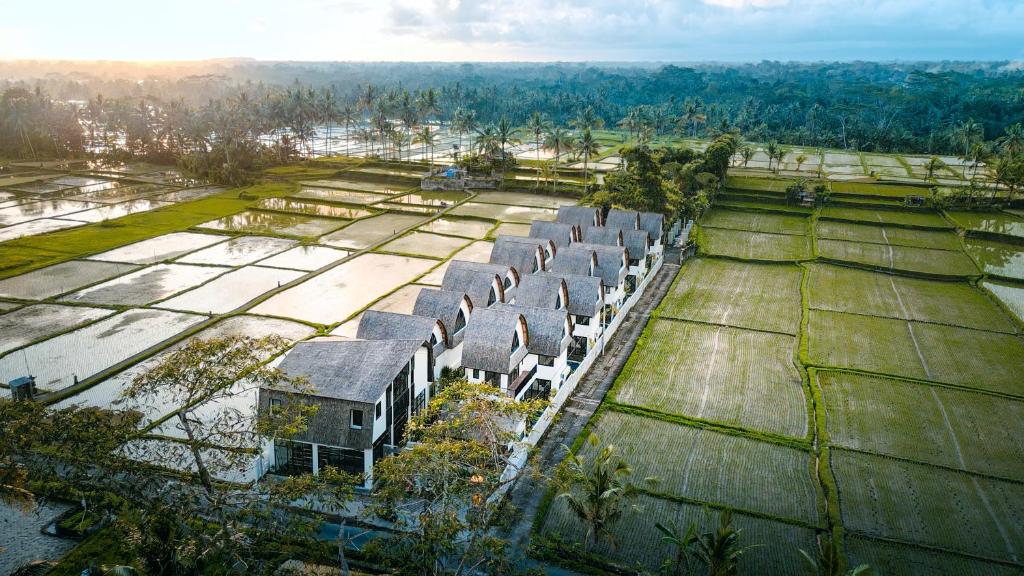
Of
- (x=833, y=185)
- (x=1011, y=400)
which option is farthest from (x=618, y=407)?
(x=833, y=185)

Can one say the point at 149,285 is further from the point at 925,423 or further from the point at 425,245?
the point at 925,423

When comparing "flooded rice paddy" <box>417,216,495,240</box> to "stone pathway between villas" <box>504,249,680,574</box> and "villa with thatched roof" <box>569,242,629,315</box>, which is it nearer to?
"stone pathway between villas" <box>504,249,680,574</box>

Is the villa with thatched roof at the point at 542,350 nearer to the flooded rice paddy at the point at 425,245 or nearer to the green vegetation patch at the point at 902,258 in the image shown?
the flooded rice paddy at the point at 425,245

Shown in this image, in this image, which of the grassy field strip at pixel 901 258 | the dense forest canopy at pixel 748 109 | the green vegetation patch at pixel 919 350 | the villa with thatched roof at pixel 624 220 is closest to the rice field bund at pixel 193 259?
the villa with thatched roof at pixel 624 220

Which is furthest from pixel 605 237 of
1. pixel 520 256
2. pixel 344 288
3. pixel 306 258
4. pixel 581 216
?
pixel 306 258

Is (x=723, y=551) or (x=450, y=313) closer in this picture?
(x=723, y=551)

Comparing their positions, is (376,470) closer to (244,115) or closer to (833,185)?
(833,185)

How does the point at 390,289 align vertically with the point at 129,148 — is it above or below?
below
